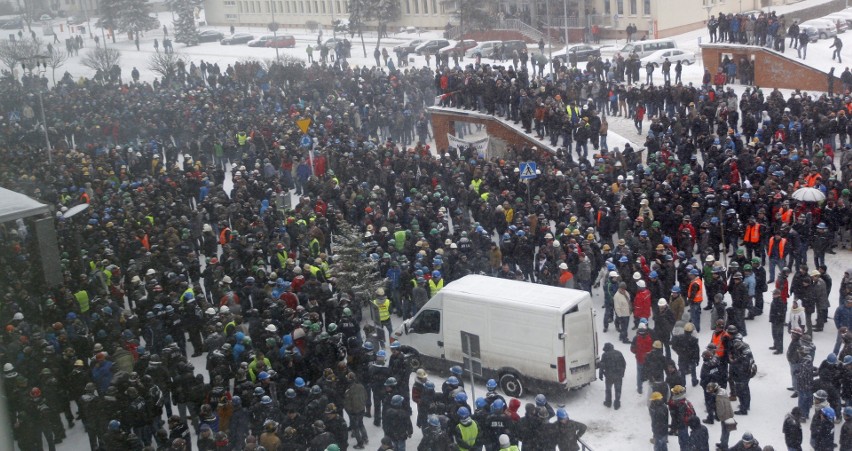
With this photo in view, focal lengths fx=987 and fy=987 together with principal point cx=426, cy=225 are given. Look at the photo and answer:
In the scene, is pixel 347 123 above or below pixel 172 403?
above

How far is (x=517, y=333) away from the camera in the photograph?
53.9 ft

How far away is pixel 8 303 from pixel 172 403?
15.5 feet

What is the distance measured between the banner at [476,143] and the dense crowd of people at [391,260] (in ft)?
4.74

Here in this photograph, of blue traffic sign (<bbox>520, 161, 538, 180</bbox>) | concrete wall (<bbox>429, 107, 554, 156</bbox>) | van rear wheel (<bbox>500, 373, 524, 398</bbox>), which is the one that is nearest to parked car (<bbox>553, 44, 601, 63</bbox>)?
concrete wall (<bbox>429, 107, 554, 156</bbox>)

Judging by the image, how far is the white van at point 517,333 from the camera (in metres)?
16.1

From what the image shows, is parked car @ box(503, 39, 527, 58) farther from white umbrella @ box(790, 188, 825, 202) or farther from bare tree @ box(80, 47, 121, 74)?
white umbrella @ box(790, 188, 825, 202)

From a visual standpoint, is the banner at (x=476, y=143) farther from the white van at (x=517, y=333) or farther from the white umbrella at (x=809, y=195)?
the white van at (x=517, y=333)

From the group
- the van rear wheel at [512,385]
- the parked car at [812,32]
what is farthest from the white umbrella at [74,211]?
the parked car at [812,32]

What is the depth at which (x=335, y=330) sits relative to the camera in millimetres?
17469

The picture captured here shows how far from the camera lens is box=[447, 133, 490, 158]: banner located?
31.7m

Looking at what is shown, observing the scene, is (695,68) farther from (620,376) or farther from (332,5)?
(332,5)

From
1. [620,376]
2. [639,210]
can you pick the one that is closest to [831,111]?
[639,210]

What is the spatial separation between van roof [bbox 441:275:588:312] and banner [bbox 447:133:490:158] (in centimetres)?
1383

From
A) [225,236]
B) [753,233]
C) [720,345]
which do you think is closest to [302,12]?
[225,236]
